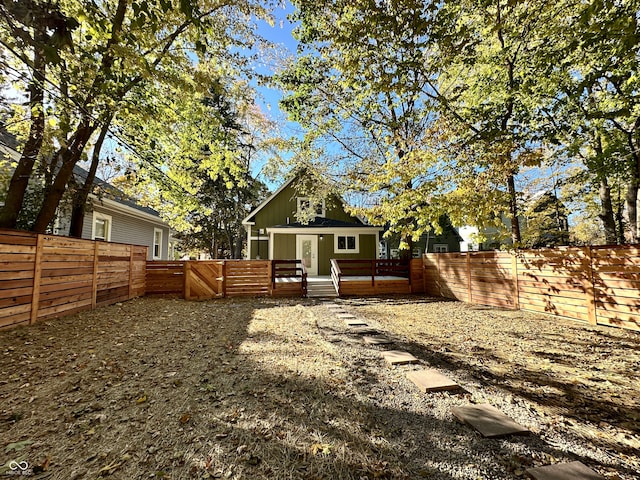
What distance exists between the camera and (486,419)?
2.41 m

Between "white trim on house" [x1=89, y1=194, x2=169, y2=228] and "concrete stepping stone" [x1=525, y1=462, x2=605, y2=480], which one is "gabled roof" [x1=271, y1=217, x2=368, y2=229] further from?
"concrete stepping stone" [x1=525, y1=462, x2=605, y2=480]

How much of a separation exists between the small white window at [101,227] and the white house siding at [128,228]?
14 centimetres

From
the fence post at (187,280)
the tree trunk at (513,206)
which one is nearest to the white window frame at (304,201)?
the fence post at (187,280)

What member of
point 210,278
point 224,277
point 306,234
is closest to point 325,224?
point 306,234

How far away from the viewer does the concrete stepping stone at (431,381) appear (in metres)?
2.98

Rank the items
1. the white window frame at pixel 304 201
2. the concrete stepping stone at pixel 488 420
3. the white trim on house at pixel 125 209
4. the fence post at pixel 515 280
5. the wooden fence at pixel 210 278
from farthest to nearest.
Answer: the white window frame at pixel 304 201 < the white trim on house at pixel 125 209 < the wooden fence at pixel 210 278 < the fence post at pixel 515 280 < the concrete stepping stone at pixel 488 420

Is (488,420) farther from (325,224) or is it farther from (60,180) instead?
(325,224)

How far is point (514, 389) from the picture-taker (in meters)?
3.05

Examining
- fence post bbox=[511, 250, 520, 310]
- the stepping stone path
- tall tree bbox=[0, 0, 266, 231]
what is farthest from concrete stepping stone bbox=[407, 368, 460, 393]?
fence post bbox=[511, 250, 520, 310]

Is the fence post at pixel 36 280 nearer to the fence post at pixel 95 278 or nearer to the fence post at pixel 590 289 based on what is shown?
the fence post at pixel 95 278

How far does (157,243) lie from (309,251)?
30.1ft

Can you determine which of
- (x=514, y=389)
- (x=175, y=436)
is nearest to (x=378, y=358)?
(x=514, y=389)

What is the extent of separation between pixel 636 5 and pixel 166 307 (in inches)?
441

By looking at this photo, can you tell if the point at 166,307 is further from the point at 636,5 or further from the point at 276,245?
the point at 636,5
